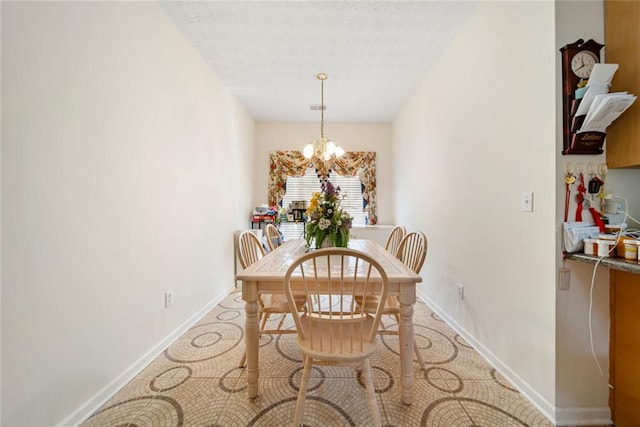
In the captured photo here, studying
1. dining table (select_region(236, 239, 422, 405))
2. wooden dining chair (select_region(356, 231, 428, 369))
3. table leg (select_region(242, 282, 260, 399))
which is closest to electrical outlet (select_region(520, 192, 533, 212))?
wooden dining chair (select_region(356, 231, 428, 369))

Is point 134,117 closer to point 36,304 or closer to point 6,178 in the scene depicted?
point 6,178

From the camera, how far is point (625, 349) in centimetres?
121

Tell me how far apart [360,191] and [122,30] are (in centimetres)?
364

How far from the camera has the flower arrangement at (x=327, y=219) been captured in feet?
6.10

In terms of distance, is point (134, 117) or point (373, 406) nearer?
point (373, 406)

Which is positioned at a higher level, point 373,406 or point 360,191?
point 360,191

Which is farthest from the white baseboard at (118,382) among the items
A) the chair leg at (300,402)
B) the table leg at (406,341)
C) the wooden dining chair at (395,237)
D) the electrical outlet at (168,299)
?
the wooden dining chair at (395,237)

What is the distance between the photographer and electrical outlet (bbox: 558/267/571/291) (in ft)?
4.15

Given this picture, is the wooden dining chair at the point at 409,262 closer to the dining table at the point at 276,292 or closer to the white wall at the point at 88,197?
the dining table at the point at 276,292

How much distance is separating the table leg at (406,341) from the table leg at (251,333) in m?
0.80

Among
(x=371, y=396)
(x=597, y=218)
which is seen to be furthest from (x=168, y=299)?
(x=597, y=218)

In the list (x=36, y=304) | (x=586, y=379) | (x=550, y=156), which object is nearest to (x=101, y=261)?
(x=36, y=304)

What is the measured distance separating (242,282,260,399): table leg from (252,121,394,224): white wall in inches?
127

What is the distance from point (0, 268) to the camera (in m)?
0.98
